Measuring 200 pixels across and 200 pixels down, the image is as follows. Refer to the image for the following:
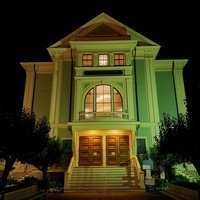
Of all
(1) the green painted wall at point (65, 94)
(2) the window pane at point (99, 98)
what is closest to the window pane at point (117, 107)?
(2) the window pane at point (99, 98)

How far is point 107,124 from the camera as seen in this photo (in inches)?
834

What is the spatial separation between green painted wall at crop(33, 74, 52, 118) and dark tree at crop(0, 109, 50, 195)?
1142 centimetres

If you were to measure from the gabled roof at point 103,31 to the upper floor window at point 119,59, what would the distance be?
2.25m

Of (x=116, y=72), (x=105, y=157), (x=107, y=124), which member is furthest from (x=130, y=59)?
(x=105, y=157)

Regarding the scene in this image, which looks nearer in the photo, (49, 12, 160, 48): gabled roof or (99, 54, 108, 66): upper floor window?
(99, 54, 108, 66): upper floor window

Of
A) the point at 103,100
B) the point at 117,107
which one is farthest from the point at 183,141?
the point at 103,100

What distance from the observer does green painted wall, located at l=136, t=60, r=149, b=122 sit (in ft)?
77.4

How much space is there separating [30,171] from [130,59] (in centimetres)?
1317

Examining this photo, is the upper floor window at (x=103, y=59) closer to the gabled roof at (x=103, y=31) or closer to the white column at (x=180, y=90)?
the gabled roof at (x=103, y=31)

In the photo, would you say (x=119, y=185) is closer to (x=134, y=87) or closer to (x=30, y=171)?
(x=30, y=171)

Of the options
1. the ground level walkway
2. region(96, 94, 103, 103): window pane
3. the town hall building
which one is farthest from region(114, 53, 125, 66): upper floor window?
the ground level walkway

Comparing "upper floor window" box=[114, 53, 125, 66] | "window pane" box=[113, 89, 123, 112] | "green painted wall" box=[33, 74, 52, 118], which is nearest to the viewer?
"window pane" box=[113, 89, 123, 112]

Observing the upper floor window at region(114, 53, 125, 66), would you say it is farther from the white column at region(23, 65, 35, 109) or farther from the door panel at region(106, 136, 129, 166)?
the white column at region(23, 65, 35, 109)

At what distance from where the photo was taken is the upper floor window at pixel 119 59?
24469 millimetres
